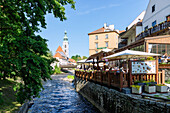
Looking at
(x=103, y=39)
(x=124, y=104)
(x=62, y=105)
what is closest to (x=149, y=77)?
(x=124, y=104)

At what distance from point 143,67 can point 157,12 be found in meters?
16.0

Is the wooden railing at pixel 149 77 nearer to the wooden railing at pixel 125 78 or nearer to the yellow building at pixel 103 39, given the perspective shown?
the wooden railing at pixel 125 78

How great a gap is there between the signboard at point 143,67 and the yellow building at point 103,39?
39944 millimetres

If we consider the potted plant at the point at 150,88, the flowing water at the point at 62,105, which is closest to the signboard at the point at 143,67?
the potted plant at the point at 150,88

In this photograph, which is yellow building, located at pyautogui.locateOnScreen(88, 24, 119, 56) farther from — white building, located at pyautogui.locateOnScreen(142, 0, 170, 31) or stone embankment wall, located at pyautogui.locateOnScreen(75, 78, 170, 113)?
stone embankment wall, located at pyautogui.locateOnScreen(75, 78, 170, 113)

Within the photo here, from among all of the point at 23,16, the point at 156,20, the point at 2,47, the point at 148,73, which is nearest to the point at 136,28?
the point at 156,20

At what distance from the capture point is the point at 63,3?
961 centimetres

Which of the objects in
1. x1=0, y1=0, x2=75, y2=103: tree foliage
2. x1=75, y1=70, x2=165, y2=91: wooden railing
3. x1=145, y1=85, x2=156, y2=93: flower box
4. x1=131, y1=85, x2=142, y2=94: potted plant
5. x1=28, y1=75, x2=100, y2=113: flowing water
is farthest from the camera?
x1=28, y1=75, x2=100, y2=113: flowing water

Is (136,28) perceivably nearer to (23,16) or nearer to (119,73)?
(119,73)

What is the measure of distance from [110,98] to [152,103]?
380 centimetres

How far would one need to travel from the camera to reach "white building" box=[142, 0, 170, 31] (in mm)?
17891

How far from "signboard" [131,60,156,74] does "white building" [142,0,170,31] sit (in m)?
12.9

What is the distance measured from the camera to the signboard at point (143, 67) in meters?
7.97

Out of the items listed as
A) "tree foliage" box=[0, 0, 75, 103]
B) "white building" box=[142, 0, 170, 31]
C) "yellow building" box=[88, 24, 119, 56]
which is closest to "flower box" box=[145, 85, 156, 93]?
"tree foliage" box=[0, 0, 75, 103]
